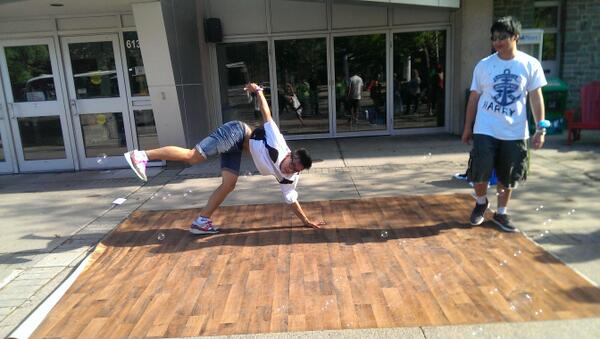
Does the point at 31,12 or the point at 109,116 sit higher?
the point at 31,12

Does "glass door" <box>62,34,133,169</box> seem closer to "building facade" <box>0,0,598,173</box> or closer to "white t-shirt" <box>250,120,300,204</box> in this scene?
"building facade" <box>0,0,598,173</box>

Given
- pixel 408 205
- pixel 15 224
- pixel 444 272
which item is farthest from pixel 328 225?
pixel 15 224

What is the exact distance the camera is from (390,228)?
473cm

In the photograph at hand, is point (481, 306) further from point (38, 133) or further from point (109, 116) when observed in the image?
point (38, 133)

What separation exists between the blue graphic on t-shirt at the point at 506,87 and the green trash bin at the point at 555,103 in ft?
19.1

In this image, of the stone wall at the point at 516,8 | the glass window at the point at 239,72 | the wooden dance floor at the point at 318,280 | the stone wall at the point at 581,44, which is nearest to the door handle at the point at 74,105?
the glass window at the point at 239,72

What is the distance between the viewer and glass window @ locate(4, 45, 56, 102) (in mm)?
8258

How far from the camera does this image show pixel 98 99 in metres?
8.39

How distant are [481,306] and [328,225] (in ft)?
6.56

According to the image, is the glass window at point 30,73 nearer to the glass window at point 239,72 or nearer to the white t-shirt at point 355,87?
the glass window at point 239,72

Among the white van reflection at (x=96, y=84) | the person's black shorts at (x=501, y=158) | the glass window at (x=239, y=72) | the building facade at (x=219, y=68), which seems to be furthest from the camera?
the glass window at (x=239, y=72)

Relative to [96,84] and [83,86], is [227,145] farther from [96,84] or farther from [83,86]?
[83,86]

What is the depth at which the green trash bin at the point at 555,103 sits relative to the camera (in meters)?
9.21

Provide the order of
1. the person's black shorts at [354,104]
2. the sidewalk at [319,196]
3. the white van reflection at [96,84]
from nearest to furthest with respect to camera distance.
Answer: the sidewalk at [319,196], the white van reflection at [96,84], the person's black shorts at [354,104]
